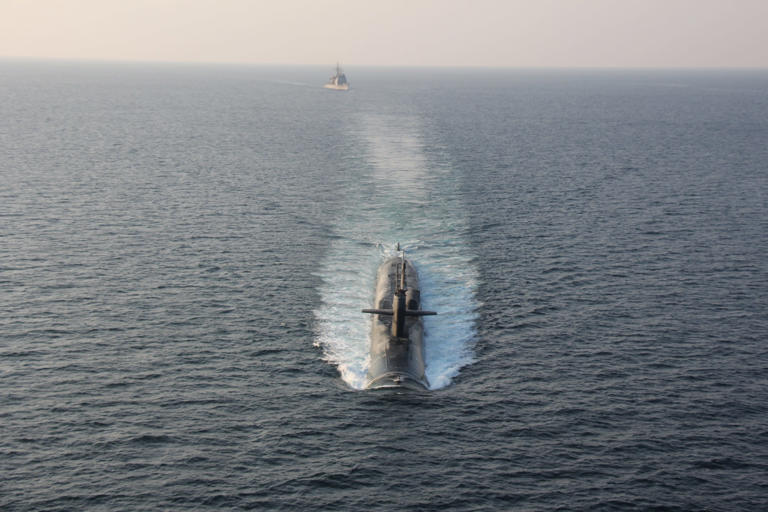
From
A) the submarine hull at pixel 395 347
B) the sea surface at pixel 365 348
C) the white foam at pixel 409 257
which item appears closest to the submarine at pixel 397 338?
the submarine hull at pixel 395 347

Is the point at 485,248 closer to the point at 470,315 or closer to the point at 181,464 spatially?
the point at 470,315

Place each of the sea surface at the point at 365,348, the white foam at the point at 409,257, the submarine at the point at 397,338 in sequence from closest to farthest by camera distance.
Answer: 1. the sea surface at the point at 365,348
2. the submarine at the point at 397,338
3. the white foam at the point at 409,257

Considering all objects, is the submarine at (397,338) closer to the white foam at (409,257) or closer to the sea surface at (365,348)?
the white foam at (409,257)

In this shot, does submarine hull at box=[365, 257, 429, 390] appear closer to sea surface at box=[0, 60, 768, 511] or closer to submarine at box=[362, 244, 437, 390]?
submarine at box=[362, 244, 437, 390]

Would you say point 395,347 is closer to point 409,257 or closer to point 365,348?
point 365,348

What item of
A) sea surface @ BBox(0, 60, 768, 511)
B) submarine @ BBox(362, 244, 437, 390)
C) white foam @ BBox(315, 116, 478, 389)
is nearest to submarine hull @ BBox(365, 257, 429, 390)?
submarine @ BBox(362, 244, 437, 390)

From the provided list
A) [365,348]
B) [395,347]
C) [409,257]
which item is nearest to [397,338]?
[395,347]

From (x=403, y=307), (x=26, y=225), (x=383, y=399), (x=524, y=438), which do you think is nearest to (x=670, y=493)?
(x=524, y=438)
